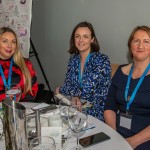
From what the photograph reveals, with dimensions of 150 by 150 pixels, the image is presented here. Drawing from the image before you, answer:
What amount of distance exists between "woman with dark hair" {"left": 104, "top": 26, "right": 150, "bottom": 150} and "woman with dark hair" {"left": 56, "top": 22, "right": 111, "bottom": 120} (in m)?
0.39

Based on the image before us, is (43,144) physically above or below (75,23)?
below

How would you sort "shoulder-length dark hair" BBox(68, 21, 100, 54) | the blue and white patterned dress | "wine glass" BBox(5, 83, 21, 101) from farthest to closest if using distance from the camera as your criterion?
1. "shoulder-length dark hair" BBox(68, 21, 100, 54)
2. the blue and white patterned dress
3. "wine glass" BBox(5, 83, 21, 101)

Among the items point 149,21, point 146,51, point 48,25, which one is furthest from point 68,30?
point 146,51

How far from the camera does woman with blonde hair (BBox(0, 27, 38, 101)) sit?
2.56m

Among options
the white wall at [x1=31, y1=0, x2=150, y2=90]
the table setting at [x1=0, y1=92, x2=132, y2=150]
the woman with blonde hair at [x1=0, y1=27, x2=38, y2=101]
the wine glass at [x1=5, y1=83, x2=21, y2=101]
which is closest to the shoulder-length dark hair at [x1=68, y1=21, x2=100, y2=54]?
the white wall at [x1=31, y1=0, x2=150, y2=90]

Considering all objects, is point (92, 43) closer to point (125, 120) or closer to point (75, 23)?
point (75, 23)

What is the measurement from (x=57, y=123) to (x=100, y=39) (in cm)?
186

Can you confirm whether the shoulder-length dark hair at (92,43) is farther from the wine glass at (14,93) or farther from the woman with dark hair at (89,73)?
the wine glass at (14,93)

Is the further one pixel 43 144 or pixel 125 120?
pixel 125 120

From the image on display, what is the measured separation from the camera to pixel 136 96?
196 cm

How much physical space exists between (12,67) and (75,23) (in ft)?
3.86

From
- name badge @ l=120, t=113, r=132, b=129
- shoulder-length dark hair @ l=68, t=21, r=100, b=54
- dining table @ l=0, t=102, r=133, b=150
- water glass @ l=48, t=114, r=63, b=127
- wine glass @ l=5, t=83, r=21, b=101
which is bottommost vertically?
name badge @ l=120, t=113, r=132, b=129

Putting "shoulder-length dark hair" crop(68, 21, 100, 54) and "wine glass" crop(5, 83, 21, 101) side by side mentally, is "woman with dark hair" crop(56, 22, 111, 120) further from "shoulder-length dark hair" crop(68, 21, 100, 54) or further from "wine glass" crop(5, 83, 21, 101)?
"wine glass" crop(5, 83, 21, 101)

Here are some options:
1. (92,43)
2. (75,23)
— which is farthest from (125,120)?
(75,23)
